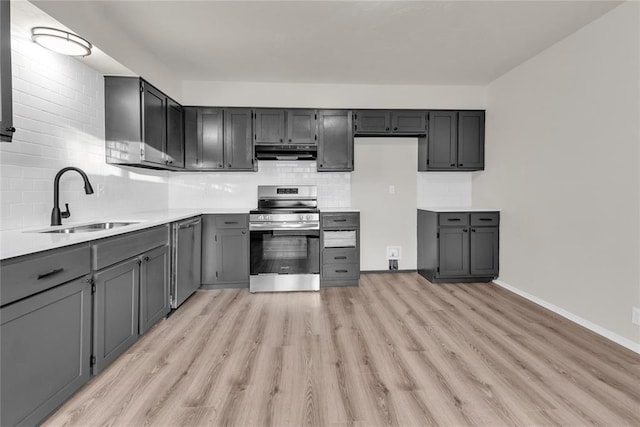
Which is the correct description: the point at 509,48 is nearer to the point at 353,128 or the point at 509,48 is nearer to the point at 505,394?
the point at 353,128

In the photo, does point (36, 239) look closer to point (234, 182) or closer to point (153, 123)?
point (153, 123)

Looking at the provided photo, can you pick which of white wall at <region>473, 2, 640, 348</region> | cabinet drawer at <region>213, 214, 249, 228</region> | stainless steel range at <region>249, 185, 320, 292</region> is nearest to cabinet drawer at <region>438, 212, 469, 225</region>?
white wall at <region>473, 2, 640, 348</region>

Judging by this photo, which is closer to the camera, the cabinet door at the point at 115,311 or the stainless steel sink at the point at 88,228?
the cabinet door at the point at 115,311

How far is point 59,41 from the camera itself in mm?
2150

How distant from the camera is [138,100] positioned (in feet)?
10.1

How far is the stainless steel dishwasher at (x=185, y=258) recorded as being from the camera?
10.2 ft

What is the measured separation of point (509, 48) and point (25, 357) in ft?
14.5

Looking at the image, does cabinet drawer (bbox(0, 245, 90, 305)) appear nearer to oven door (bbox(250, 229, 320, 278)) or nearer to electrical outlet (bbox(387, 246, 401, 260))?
oven door (bbox(250, 229, 320, 278))

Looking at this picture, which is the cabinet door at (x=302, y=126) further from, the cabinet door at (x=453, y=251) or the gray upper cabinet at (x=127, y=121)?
the cabinet door at (x=453, y=251)

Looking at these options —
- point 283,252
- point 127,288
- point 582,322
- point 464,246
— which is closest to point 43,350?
point 127,288

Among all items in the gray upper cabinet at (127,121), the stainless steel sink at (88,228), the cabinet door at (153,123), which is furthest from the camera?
the cabinet door at (153,123)

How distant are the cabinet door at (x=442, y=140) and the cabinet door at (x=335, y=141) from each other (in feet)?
3.63

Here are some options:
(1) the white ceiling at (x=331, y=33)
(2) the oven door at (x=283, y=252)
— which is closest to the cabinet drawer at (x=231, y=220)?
(2) the oven door at (x=283, y=252)

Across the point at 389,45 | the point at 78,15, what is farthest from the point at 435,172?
the point at 78,15
